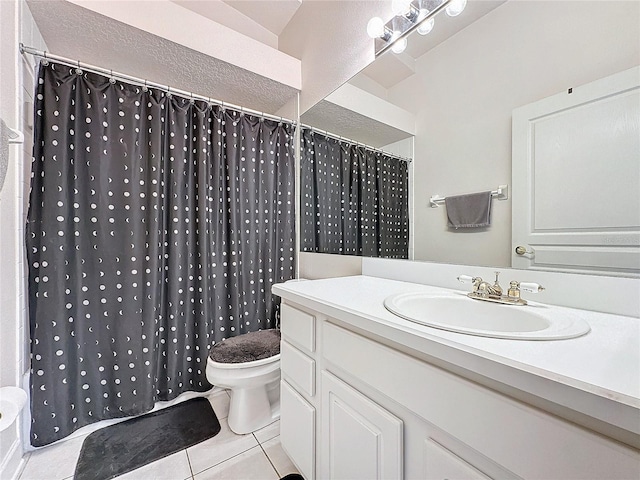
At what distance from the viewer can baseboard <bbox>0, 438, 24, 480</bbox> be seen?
1.03 m

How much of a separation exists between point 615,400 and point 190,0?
8.57 ft

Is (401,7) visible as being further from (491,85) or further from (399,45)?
(491,85)

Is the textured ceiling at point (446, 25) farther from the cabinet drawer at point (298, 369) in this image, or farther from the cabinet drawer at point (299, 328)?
the cabinet drawer at point (298, 369)

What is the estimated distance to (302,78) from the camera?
5.99 ft

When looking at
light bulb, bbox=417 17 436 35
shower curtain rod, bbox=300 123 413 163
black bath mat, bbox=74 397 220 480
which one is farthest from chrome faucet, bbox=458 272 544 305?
black bath mat, bbox=74 397 220 480

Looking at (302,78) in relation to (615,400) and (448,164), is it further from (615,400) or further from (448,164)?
(615,400)

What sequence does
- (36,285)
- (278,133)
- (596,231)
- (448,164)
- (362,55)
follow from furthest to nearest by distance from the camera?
(278,133) < (362,55) < (36,285) < (448,164) < (596,231)

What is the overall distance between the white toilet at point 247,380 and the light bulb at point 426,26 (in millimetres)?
1681

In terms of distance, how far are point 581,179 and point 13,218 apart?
212cm

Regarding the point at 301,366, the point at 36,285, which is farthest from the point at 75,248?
the point at 301,366

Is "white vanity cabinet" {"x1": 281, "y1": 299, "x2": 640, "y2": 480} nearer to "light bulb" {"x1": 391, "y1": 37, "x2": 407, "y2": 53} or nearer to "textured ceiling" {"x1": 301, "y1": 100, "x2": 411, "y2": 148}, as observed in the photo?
"textured ceiling" {"x1": 301, "y1": 100, "x2": 411, "y2": 148}

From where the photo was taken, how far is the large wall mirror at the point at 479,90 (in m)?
0.72

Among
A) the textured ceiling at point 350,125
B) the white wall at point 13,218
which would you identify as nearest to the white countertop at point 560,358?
the textured ceiling at point 350,125

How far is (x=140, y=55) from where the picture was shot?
1.47m
